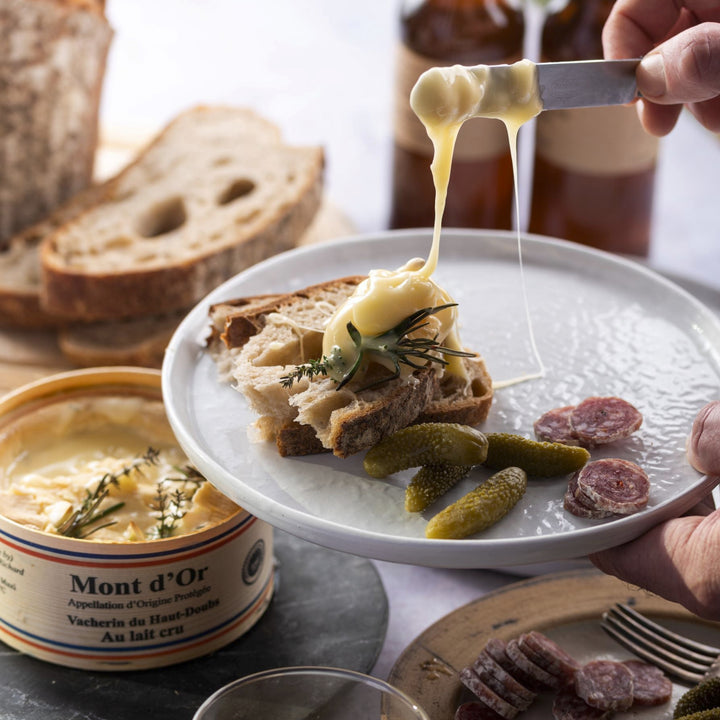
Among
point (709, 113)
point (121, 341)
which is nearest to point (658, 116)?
point (709, 113)

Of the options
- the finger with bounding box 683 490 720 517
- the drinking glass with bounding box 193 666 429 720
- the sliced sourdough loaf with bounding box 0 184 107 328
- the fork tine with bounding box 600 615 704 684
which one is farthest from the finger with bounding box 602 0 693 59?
the sliced sourdough loaf with bounding box 0 184 107 328

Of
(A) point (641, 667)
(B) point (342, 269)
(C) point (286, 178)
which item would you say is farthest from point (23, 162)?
(A) point (641, 667)

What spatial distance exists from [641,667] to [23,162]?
2.31 metres

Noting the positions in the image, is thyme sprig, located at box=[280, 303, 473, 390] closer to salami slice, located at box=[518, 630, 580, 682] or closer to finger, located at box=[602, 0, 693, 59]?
salami slice, located at box=[518, 630, 580, 682]

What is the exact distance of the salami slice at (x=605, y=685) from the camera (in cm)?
160

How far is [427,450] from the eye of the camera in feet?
4.98

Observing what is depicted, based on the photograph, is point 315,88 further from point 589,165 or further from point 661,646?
point 661,646

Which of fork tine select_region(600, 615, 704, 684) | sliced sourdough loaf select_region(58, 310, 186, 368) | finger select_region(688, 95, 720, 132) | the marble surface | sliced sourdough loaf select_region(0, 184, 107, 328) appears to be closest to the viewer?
fork tine select_region(600, 615, 704, 684)

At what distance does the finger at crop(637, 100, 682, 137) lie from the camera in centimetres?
211

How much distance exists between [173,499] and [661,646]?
0.89m

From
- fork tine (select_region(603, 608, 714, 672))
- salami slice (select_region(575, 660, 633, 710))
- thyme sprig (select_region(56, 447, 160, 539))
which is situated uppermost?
thyme sprig (select_region(56, 447, 160, 539))

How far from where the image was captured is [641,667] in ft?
5.64

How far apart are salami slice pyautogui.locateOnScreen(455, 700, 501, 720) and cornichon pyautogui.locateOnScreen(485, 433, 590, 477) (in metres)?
0.40

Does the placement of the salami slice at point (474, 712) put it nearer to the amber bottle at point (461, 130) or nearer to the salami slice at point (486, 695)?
the salami slice at point (486, 695)
